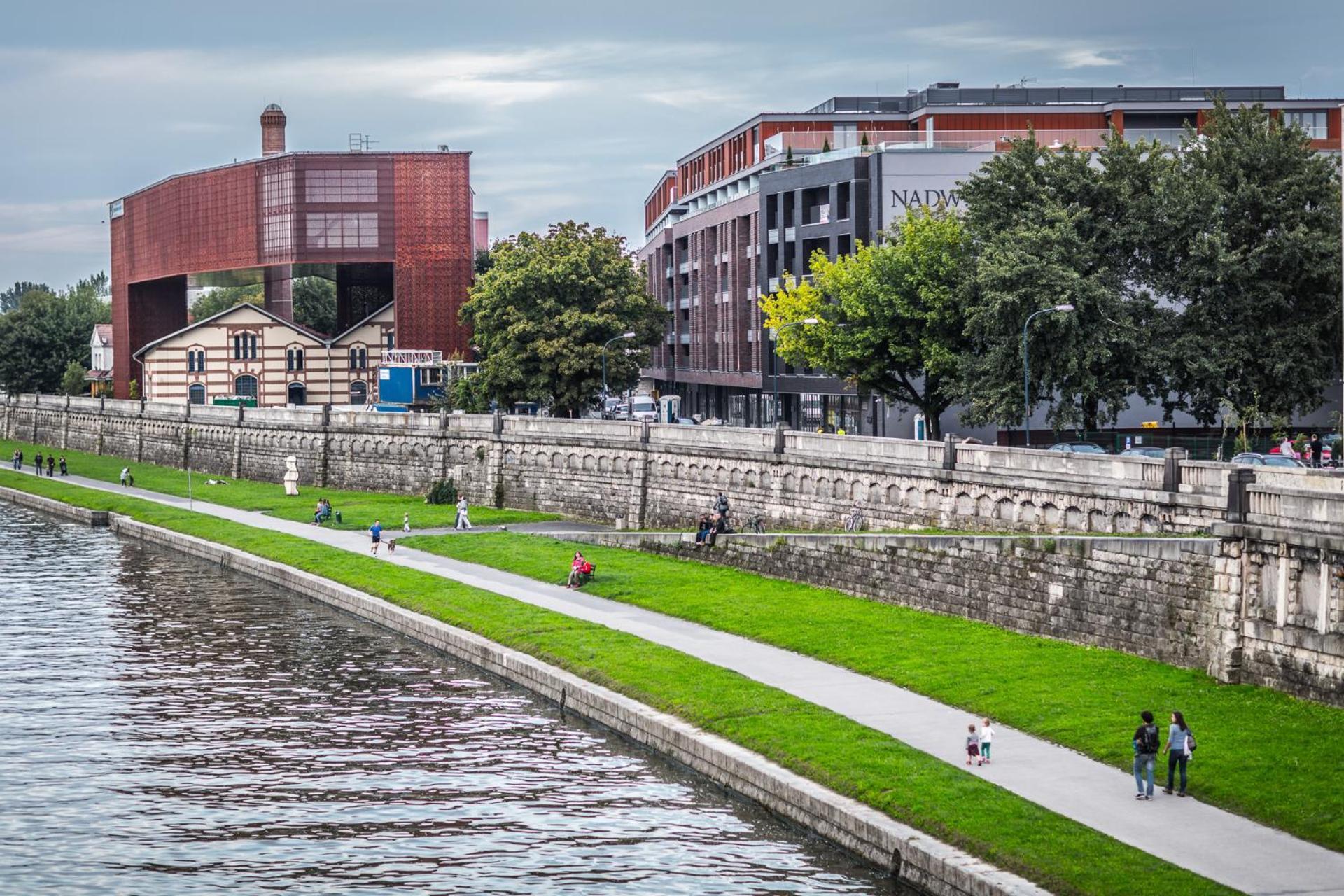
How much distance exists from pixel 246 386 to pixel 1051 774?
12809cm

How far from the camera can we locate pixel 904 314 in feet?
252

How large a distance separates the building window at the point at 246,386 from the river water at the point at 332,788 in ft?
318

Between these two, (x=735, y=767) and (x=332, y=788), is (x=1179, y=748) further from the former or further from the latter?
(x=332, y=788)

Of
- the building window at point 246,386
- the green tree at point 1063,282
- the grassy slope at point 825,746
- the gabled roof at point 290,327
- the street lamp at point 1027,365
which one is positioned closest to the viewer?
the grassy slope at point 825,746

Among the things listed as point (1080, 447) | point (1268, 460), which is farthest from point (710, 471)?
point (1268, 460)

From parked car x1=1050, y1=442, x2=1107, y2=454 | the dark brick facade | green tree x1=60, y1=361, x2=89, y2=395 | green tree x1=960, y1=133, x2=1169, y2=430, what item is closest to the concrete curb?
parked car x1=1050, y1=442, x2=1107, y2=454

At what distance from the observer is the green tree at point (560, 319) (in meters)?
106

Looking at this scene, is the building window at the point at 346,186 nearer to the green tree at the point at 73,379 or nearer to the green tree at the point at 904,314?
the green tree at the point at 904,314

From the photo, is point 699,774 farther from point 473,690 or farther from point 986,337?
point 986,337

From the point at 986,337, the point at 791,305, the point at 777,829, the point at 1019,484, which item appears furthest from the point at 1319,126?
the point at 777,829

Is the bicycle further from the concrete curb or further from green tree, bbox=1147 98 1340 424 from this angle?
green tree, bbox=1147 98 1340 424

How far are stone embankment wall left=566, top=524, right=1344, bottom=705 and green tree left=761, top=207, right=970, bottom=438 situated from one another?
91.3ft

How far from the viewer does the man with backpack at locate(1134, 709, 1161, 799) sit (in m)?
27.4

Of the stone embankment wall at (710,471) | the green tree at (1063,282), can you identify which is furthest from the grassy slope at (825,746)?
the green tree at (1063,282)
